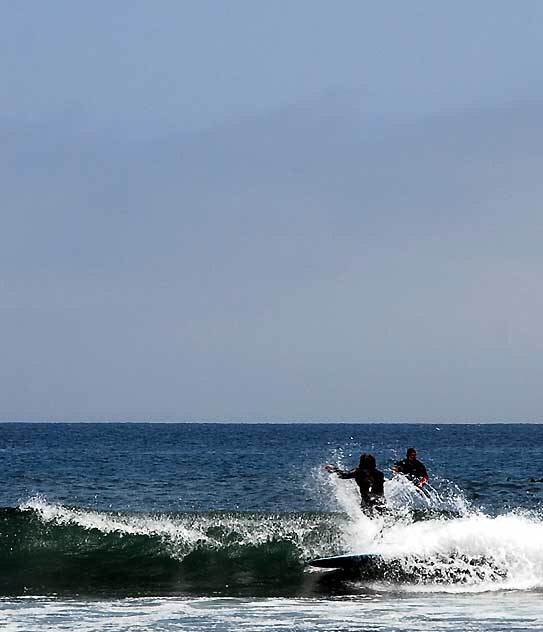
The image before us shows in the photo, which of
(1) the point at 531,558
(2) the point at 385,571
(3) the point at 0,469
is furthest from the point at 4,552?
(3) the point at 0,469

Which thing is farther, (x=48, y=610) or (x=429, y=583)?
(x=429, y=583)

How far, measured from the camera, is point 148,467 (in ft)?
235

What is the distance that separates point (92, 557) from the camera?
25.1 m

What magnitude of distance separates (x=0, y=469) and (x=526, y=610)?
184 feet

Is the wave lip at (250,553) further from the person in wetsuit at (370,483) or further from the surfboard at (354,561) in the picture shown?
the person in wetsuit at (370,483)

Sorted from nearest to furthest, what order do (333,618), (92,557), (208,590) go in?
1. (333,618)
2. (208,590)
3. (92,557)

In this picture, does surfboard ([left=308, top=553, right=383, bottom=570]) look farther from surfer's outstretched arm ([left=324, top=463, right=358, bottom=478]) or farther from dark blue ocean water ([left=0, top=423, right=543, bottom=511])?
dark blue ocean water ([left=0, top=423, right=543, bottom=511])

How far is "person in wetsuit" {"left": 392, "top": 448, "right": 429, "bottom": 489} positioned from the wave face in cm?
86

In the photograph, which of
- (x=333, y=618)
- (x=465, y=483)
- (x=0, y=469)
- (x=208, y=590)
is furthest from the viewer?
(x=0, y=469)

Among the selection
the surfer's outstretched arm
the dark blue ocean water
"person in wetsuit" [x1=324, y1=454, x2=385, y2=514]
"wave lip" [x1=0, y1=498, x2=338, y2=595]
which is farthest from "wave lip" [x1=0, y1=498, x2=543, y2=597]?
the dark blue ocean water

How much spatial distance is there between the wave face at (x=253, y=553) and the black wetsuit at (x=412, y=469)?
92 cm

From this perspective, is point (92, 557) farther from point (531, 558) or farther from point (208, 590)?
point (531, 558)

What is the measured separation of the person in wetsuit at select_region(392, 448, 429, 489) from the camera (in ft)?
76.8

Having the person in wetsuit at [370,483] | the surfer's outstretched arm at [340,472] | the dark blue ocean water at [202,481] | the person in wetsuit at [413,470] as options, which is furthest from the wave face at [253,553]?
the dark blue ocean water at [202,481]
